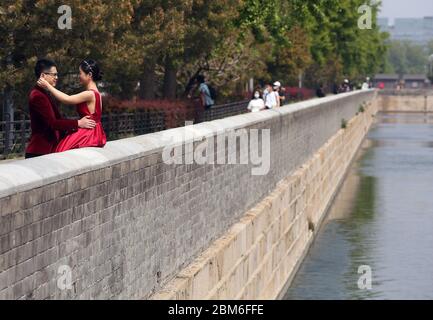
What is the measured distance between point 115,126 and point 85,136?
866 inches

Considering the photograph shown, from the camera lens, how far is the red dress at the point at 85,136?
12.7 m

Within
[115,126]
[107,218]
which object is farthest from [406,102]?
[107,218]

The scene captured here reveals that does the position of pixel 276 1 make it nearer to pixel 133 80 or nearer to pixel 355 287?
pixel 133 80

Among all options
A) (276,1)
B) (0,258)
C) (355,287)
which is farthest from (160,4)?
(0,258)

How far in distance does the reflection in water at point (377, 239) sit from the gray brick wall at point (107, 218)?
12256 millimetres

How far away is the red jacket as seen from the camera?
12.6 meters

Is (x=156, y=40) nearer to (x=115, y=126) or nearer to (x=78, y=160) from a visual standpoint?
(x=115, y=126)

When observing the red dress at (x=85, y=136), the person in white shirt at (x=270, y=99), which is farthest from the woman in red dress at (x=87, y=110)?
the person in white shirt at (x=270, y=99)

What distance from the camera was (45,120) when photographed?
12.7 metres

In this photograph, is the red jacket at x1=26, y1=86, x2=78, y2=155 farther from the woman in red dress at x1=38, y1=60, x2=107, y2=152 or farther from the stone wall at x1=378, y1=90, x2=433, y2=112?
the stone wall at x1=378, y1=90, x2=433, y2=112

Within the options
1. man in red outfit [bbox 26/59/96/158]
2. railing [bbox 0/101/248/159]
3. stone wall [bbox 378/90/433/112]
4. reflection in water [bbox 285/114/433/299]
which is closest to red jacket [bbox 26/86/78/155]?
man in red outfit [bbox 26/59/96/158]

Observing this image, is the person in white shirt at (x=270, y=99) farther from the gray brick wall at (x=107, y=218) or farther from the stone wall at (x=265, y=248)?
the gray brick wall at (x=107, y=218)

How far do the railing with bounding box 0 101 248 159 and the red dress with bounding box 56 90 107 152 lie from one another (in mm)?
12106
